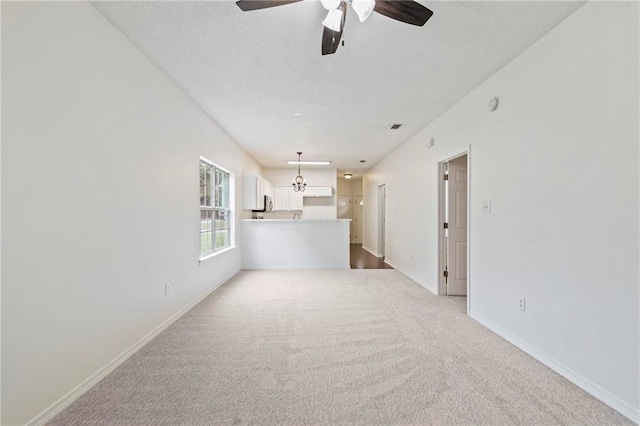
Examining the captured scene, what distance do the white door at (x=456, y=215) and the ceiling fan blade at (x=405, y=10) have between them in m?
2.73

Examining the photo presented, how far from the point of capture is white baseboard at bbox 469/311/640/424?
166cm

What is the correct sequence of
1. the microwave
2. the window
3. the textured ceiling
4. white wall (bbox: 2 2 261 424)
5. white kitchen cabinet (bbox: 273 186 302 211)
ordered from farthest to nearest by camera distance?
white kitchen cabinet (bbox: 273 186 302 211) → the microwave → the window → the textured ceiling → white wall (bbox: 2 2 261 424)

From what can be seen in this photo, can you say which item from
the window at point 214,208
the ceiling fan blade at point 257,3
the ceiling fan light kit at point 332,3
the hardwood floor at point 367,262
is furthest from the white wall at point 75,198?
the hardwood floor at point 367,262

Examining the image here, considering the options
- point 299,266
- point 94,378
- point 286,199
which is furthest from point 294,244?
point 94,378

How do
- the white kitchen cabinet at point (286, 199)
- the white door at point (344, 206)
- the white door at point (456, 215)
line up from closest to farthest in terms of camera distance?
1. the white door at point (456, 215)
2. the white kitchen cabinet at point (286, 199)
3. the white door at point (344, 206)

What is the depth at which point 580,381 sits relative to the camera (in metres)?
1.94

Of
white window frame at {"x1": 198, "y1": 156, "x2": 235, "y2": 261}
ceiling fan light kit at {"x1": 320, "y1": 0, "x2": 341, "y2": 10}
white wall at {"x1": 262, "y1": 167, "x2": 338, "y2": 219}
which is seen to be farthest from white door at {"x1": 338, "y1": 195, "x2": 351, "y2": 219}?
ceiling fan light kit at {"x1": 320, "y1": 0, "x2": 341, "y2": 10}

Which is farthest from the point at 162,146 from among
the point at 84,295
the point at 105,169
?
the point at 84,295

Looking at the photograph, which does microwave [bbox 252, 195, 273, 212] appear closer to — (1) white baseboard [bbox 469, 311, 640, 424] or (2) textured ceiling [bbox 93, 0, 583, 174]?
(2) textured ceiling [bbox 93, 0, 583, 174]

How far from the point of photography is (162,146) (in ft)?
9.16

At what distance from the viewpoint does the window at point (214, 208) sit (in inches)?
164

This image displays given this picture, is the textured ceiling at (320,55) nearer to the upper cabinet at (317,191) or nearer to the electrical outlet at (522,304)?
the electrical outlet at (522,304)

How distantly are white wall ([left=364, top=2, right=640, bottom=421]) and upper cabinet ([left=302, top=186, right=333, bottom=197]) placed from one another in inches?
215

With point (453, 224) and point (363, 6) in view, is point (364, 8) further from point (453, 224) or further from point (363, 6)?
point (453, 224)
